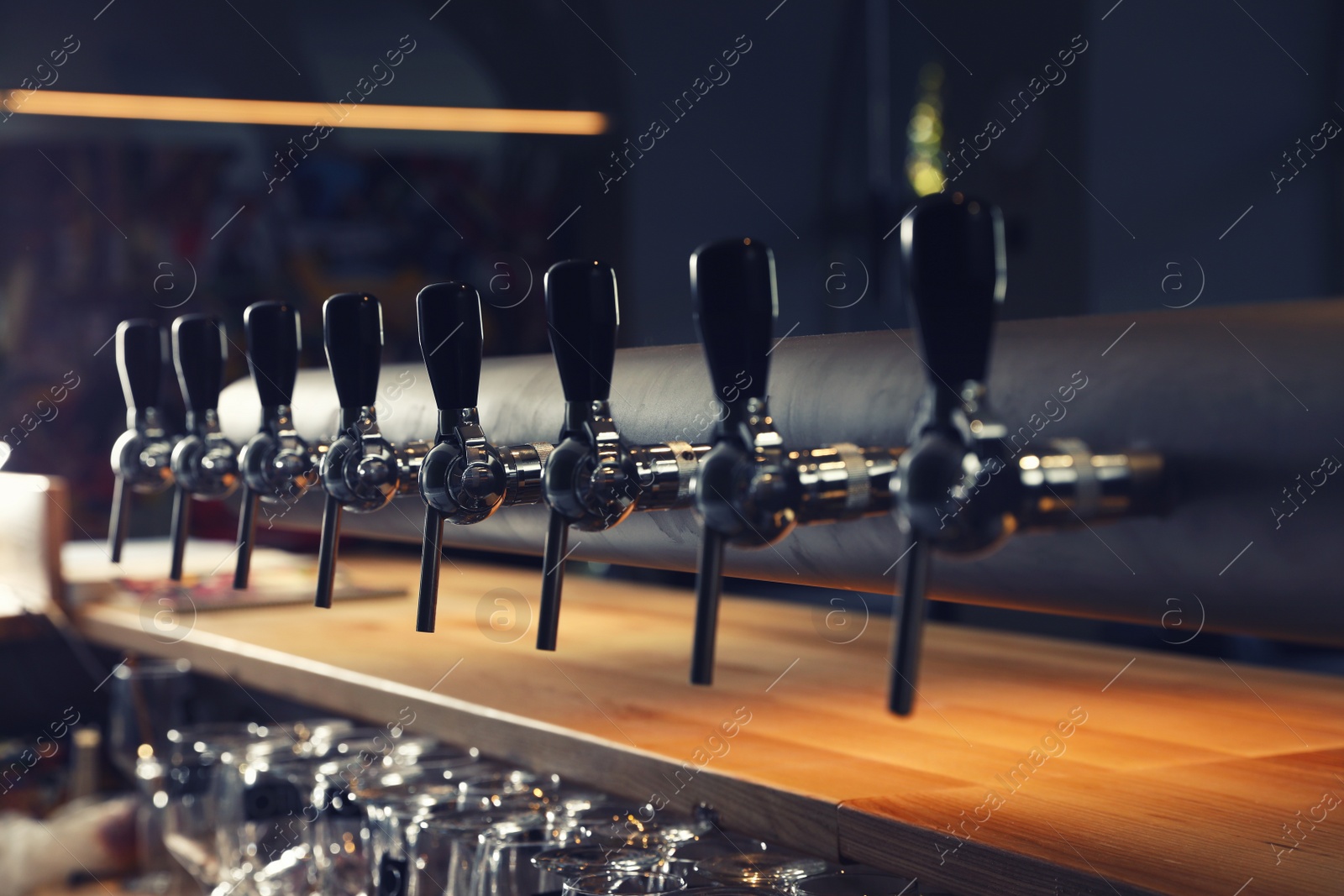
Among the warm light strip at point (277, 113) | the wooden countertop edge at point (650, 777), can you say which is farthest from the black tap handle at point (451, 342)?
the warm light strip at point (277, 113)

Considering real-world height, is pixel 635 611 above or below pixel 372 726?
above

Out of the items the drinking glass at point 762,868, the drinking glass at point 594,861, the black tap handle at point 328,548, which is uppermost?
the black tap handle at point 328,548

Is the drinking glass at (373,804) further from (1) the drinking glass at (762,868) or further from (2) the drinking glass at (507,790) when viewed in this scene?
(1) the drinking glass at (762,868)

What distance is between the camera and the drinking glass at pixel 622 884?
0.89 metres

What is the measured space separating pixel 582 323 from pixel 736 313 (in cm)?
14

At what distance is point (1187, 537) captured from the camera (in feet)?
1.86

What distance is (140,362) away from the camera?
3.97ft

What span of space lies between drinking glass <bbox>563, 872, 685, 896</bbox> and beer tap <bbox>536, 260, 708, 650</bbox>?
0.78 feet

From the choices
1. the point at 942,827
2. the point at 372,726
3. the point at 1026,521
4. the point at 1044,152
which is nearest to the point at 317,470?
the point at 942,827

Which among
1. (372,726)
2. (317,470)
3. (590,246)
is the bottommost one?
(372,726)

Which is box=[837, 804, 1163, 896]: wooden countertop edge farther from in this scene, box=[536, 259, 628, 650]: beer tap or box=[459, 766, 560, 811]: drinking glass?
box=[459, 766, 560, 811]: drinking glass

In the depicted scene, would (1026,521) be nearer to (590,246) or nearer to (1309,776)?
(1309,776)

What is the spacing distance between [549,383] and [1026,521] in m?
0.53

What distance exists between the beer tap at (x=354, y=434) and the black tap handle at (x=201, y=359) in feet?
0.80
